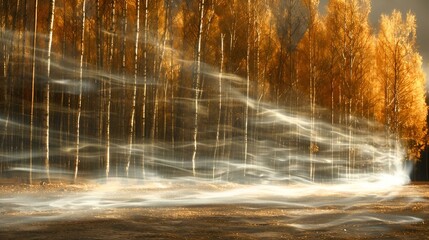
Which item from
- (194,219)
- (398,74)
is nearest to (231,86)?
(398,74)

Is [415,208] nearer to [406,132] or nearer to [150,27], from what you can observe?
[150,27]

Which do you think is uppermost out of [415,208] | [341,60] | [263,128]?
[341,60]

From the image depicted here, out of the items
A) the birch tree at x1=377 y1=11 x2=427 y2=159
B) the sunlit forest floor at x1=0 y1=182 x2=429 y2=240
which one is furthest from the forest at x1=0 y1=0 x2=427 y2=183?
the sunlit forest floor at x1=0 y1=182 x2=429 y2=240

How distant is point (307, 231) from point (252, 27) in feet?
72.9

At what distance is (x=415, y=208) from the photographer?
49.9 feet

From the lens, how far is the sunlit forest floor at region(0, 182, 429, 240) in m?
9.07

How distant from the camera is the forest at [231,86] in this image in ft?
103

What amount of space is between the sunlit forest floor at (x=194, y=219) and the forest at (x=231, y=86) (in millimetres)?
15562

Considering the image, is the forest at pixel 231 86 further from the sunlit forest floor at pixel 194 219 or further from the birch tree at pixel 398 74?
the sunlit forest floor at pixel 194 219

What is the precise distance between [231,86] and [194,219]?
2181 cm

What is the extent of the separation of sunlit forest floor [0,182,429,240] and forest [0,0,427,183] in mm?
15562

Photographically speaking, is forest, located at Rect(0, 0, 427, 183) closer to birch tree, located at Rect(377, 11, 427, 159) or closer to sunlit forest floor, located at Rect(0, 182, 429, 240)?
birch tree, located at Rect(377, 11, 427, 159)

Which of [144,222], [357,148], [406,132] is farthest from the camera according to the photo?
[406,132]

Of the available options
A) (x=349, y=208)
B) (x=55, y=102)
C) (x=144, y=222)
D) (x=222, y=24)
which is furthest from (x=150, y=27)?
Result: (x=144, y=222)
